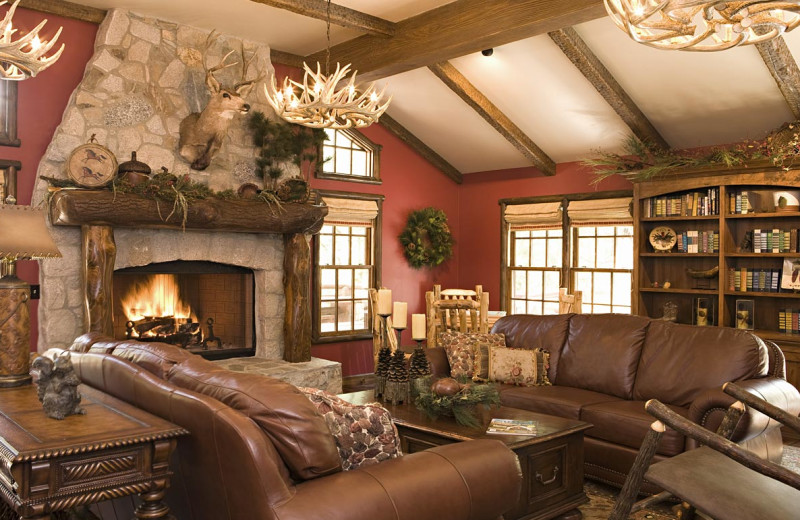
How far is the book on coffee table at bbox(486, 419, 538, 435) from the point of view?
3.44m

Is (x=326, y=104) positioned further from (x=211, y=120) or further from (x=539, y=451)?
(x=539, y=451)

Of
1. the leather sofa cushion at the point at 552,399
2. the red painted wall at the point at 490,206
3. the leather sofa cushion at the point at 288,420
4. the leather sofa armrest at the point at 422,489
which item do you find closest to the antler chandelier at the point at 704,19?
the leather sofa armrest at the point at 422,489

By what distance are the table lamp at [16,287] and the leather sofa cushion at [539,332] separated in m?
3.34

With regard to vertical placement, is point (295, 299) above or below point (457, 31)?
below

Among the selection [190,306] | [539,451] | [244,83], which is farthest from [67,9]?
[539,451]

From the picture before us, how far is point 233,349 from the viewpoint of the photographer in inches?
251

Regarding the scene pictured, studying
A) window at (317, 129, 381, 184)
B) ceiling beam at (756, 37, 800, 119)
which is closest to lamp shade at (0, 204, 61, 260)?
window at (317, 129, 381, 184)

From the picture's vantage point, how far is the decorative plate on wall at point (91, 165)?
5.01 metres

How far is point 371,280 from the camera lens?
25.4ft

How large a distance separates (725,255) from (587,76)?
1.93m

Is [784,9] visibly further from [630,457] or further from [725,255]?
[725,255]

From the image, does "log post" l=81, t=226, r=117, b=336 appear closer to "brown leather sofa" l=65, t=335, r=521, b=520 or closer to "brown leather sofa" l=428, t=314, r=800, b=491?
"brown leather sofa" l=428, t=314, r=800, b=491

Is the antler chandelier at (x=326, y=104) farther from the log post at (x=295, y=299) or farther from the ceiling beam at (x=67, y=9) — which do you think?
the ceiling beam at (x=67, y=9)

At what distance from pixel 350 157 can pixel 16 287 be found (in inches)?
193
